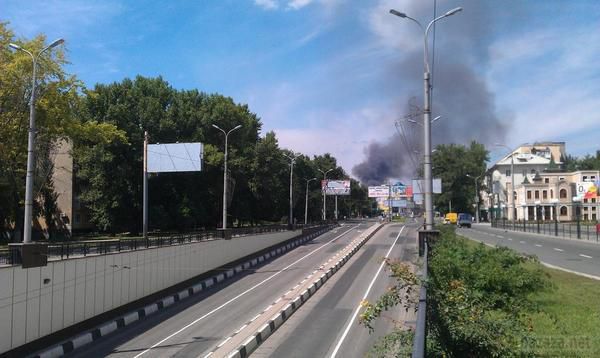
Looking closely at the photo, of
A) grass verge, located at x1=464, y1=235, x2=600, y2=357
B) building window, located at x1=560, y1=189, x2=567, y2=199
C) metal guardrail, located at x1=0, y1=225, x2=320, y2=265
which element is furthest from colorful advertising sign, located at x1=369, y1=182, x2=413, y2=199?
grass verge, located at x1=464, y1=235, x2=600, y2=357

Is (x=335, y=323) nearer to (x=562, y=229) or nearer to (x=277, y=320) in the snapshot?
(x=277, y=320)

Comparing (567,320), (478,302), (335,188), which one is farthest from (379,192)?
(478,302)

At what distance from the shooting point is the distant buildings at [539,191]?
100 meters

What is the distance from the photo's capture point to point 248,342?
1512 cm

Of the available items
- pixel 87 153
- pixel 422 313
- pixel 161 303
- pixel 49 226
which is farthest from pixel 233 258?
pixel 49 226

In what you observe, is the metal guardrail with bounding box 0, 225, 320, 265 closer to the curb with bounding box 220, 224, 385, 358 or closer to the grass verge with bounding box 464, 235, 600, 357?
the curb with bounding box 220, 224, 385, 358

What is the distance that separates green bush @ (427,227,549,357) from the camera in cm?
657

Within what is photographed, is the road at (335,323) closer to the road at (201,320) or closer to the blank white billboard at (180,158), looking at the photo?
the road at (201,320)

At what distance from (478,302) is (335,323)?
10.1 metres

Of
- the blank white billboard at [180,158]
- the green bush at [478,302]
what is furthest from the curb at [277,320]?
the blank white billboard at [180,158]

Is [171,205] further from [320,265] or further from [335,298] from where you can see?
[335,298]

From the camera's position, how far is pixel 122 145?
188 feet

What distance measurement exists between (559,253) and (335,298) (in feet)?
51.7

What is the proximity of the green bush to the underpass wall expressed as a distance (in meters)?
12.0
